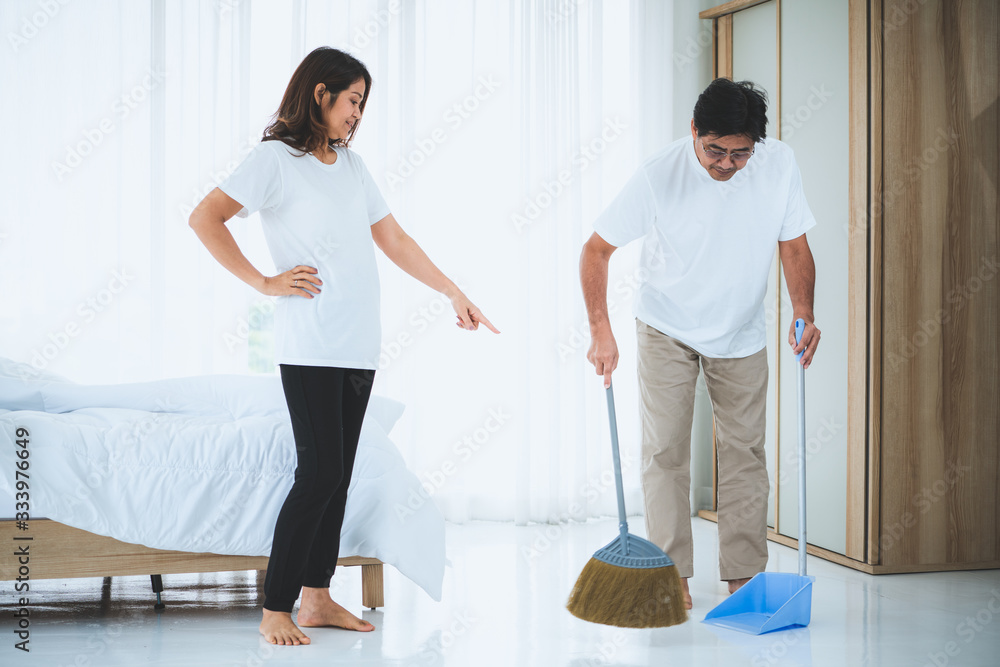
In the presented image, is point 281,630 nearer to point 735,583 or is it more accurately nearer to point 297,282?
point 297,282

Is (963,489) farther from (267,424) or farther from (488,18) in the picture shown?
(488,18)

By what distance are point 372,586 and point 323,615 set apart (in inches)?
7.8

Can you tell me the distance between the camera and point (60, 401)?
221cm

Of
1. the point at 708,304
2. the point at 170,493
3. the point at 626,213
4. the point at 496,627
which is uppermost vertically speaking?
the point at 626,213

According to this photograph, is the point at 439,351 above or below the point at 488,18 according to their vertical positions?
below

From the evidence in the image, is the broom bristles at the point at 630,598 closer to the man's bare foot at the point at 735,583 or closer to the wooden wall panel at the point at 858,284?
the man's bare foot at the point at 735,583

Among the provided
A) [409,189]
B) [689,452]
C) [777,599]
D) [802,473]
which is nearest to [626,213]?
[689,452]

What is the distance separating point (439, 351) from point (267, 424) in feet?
4.85

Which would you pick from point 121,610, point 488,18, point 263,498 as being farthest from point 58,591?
point 488,18

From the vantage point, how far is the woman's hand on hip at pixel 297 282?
1.82 metres

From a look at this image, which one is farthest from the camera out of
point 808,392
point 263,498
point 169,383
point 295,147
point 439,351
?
point 439,351

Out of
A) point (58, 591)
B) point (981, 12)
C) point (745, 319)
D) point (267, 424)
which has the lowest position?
point (58, 591)

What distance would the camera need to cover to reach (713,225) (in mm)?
2160

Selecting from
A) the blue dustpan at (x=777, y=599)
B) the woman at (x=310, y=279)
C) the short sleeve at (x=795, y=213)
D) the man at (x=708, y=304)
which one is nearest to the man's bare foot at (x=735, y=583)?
the man at (x=708, y=304)
